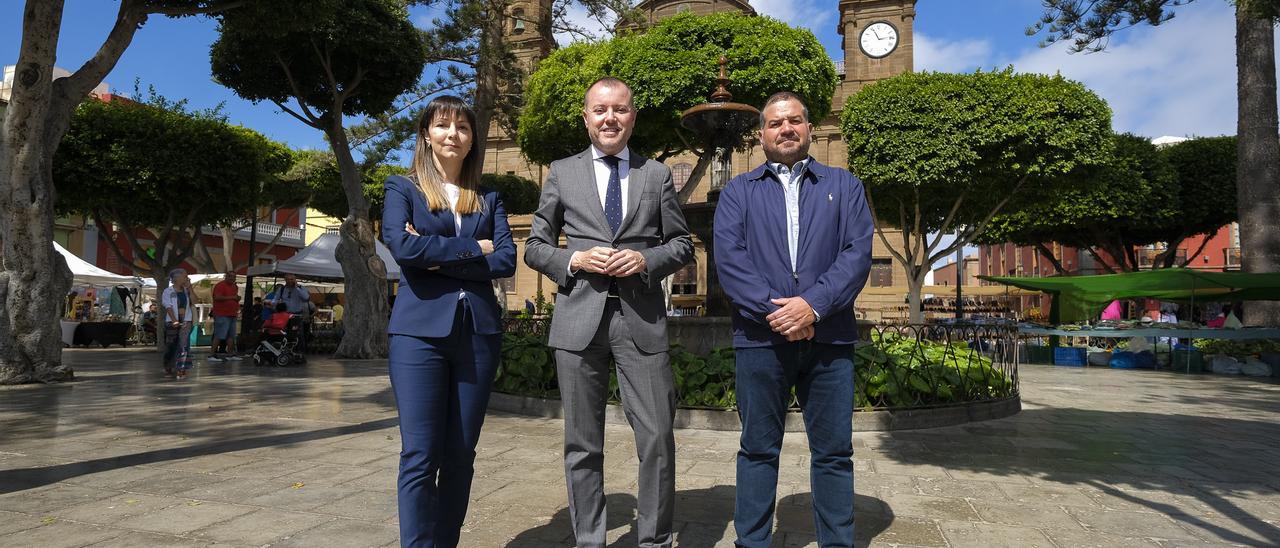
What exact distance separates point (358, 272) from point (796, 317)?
1368cm

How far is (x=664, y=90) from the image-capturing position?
16.8 m

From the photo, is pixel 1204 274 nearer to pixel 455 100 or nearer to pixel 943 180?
pixel 943 180

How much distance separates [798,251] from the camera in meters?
2.80

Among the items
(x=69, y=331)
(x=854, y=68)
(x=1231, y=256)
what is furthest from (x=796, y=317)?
(x=1231, y=256)

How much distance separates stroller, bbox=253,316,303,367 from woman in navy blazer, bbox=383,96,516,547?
11781 millimetres

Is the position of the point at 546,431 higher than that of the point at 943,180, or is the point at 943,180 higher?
the point at 943,180

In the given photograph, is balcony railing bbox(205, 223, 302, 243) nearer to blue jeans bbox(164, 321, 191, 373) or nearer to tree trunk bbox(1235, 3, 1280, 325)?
blue jeans bbox(164, 321, 191, 373)

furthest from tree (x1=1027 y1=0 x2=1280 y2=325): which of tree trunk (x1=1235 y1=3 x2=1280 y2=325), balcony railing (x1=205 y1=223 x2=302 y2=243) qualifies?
balcony railing (x1=205 y1=223 x2=302 y2=243)

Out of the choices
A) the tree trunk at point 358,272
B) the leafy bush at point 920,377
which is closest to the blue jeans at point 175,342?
the tree trunk at point 358,272

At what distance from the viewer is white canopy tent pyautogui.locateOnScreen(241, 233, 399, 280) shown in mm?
16344

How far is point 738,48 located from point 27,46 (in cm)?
1304

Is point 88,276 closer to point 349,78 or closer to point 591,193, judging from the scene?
point 349,78

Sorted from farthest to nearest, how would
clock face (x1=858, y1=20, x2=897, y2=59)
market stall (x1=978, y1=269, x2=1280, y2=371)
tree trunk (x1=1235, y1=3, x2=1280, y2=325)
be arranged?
1. clock face (x1=858, y1=20, x2=897, y2=59)
2. tree trunk (x1=1235, y1=3, x2=1280, y2=325)
3. market stall (x1=978, y1=269, x2=1280, y2=371)

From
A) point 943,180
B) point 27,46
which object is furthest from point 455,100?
point 943,180
